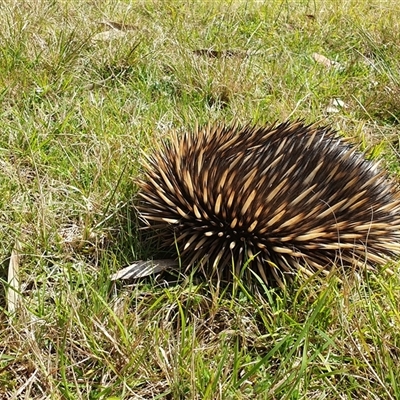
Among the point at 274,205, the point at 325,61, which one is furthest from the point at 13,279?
the point at 325,61

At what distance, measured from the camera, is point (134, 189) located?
1875mm

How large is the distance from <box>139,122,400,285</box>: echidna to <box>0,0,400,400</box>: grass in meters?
0.08

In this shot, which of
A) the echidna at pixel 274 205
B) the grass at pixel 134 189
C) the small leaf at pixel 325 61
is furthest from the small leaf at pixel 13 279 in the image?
the small leaf at pixel 325 61

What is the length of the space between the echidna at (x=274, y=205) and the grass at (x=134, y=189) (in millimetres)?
83

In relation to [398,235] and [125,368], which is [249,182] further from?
[125,368]

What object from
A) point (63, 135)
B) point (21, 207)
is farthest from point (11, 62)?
point (21, 207)

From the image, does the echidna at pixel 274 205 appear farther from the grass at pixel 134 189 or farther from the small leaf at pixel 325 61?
the small leaf at pixel 325 61

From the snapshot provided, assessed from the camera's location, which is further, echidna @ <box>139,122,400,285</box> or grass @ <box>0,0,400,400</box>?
echidna @ <box>139,122,400,285</box>

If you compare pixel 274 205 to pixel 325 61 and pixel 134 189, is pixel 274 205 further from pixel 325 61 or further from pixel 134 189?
pixel 325 61

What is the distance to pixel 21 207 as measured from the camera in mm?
1737

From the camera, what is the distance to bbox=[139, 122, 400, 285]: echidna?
1.56 meters

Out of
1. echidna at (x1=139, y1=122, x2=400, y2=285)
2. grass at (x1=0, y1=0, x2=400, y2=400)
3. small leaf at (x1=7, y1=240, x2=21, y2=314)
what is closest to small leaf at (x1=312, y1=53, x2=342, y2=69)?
grass at (x1=0, y1=0, x2=400, y2=400)

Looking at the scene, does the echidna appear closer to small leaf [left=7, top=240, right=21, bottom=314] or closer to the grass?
the grass

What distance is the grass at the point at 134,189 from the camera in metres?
1.28
